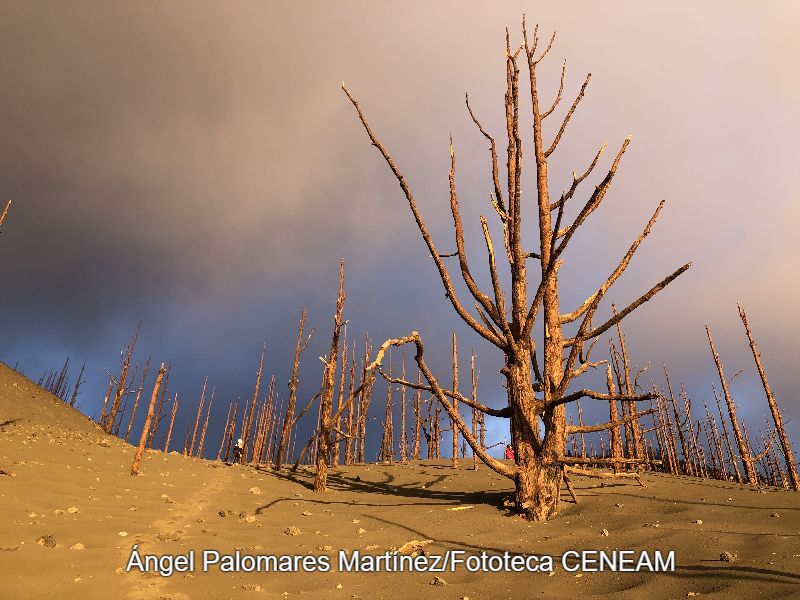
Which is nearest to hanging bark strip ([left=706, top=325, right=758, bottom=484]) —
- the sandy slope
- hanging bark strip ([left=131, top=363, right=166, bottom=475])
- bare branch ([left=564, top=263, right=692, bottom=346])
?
the sandy slope

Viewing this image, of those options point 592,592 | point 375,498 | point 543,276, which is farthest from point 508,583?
point 375,498

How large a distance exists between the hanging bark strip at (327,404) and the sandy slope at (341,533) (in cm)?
84

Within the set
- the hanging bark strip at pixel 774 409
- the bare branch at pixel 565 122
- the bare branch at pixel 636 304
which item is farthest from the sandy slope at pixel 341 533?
the hanging bark strip at pixel 774 409

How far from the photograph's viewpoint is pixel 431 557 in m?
4.06

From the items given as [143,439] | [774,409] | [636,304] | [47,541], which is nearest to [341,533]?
[47,541]

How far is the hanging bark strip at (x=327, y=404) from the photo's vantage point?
9.86 metres

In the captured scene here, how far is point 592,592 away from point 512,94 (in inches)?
257

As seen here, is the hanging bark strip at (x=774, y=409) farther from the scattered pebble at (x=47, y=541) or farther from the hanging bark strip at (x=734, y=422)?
the scattered pebble at (x=47, y=541)

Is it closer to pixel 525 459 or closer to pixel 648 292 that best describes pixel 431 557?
pixel 525 459

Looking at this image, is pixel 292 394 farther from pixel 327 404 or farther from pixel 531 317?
pixel 531 317

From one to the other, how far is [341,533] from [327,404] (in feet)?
21.6

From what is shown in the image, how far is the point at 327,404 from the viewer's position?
11.7 metres

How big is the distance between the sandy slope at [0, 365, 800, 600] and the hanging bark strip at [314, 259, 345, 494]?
84 centimetres

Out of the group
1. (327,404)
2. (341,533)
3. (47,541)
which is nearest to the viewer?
(47,541)
